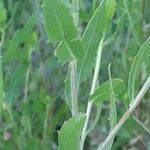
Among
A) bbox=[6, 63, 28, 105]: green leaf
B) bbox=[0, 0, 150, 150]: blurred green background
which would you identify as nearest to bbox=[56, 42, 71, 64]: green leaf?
bbox=[0, 0, 150, 150]: blurred green background

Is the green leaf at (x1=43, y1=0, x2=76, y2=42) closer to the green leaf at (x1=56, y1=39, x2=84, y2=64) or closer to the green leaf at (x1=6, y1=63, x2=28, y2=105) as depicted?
the green leaf at (x1=56, y1=39, x2=84, y2=64)

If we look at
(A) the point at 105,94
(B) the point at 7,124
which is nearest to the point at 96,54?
(A) the point at 105,94

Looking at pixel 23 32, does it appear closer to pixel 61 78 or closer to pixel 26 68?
pixel 26 68

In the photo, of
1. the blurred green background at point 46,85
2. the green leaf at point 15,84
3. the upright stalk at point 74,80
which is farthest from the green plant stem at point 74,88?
the green leaf at point 15,84

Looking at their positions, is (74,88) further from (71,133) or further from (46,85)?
(46,85)

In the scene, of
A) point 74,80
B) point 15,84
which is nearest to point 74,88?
point 74,80

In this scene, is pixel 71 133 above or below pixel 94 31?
below

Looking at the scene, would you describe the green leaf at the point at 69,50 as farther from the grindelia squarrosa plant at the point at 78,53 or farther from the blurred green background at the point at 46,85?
the blurred green background at the point at 46,85
